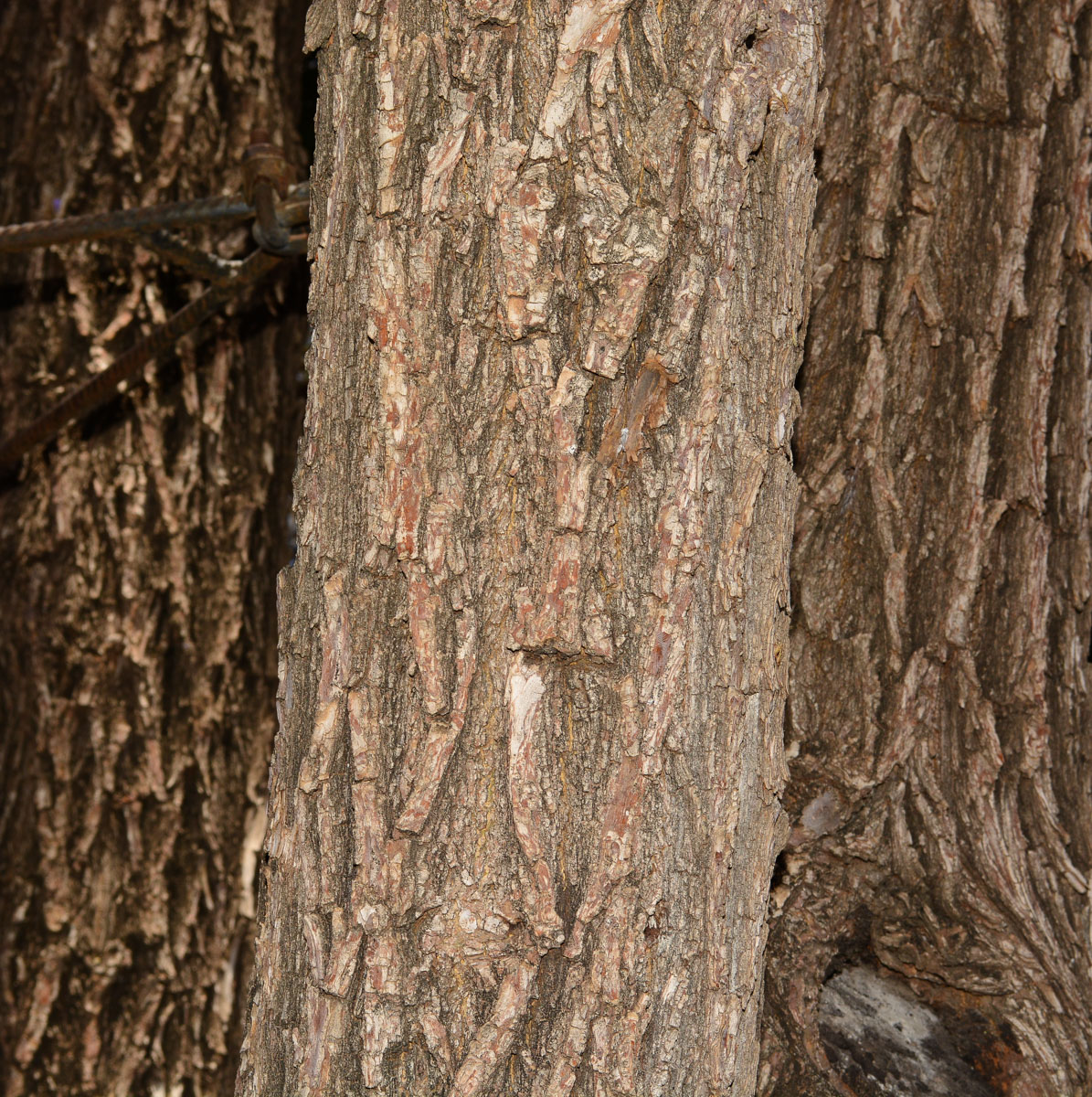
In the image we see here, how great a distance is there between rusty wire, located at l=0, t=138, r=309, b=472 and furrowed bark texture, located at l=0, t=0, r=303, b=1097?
1.14 ft

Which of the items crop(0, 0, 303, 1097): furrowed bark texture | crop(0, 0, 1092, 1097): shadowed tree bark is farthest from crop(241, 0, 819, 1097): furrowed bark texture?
crop(0, 0, 303, 1097): furrowed bark texture

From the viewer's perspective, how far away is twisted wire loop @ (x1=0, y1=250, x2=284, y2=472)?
1672 mm

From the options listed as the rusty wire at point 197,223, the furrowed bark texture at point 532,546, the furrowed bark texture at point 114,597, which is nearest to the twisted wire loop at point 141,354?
the rusty wire at point 197,223

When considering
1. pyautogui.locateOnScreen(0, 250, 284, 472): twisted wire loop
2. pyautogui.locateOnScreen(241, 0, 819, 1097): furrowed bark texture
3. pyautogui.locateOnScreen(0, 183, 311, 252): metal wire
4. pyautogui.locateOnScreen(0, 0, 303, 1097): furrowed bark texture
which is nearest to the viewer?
pyautogui.locateOnScreen(241, 0, 819, 1097): furrowed bark texture

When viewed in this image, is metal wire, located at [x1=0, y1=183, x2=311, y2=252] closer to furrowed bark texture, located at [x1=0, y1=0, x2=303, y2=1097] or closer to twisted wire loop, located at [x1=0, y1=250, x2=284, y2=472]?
twisted wire loop, located at [x1=0, y1=250, x2=284, y2=472]

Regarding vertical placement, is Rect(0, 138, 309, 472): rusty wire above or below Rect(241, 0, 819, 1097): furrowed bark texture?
above

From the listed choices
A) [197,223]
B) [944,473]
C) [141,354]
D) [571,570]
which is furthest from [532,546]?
[141,354]

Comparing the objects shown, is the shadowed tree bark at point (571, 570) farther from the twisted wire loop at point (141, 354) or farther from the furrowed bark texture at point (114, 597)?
the twisted wire loop at point (141, 354)

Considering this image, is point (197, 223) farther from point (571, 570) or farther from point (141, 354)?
point (571, 570)

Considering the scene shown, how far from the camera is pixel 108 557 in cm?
217

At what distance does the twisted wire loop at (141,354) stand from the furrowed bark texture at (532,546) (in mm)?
734

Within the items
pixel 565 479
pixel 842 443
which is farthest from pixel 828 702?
pixel 565 479

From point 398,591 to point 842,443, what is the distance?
75 centimetres

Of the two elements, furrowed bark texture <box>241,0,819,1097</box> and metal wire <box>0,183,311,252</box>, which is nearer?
furrowed bark texture <box>241,0,819,1097</box>
